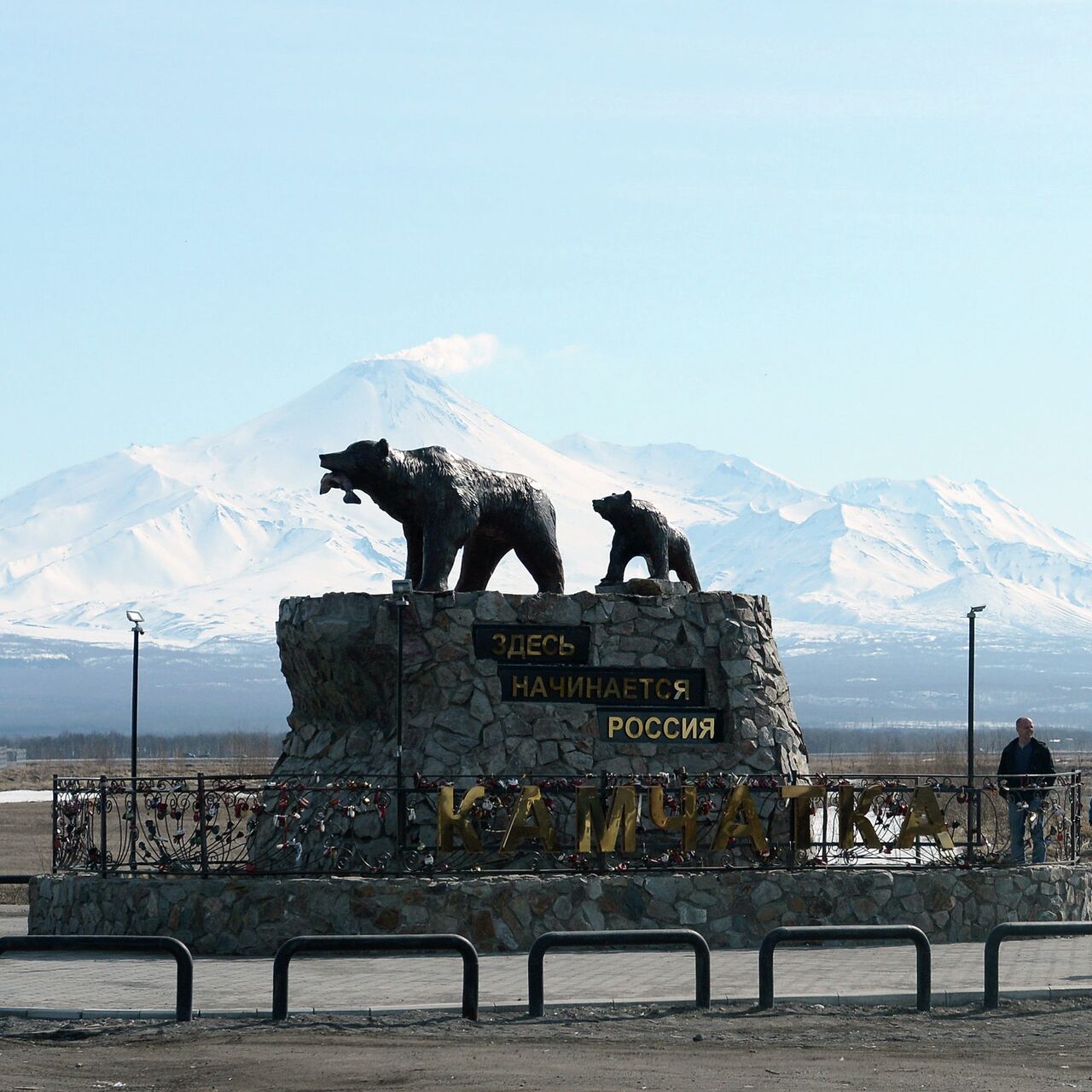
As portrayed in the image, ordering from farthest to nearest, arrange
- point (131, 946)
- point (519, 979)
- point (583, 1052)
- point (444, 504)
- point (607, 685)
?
point (444, 504), point (607, 685), point (519, 979), point (131, 946), point (583, 1052)

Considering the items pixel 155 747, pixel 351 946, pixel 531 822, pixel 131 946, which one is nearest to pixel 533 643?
pixel 531 822

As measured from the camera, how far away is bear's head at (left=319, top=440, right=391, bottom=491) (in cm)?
2089

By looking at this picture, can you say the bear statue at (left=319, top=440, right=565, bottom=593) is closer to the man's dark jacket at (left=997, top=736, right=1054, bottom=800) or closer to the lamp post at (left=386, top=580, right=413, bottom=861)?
the lamp post at (left=386, top=580, right=413, bottom=861)

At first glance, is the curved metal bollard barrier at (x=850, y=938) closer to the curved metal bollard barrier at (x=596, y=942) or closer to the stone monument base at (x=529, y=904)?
the curved metal bollard barrier at (x=596, y=942)

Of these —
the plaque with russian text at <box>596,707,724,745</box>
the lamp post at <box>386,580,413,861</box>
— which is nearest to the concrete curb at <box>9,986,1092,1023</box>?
the lamp post at <box>386,580,413,861</box>

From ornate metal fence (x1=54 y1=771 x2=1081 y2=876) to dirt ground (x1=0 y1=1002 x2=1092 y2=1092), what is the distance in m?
4.57

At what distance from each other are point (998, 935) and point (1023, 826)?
601cm

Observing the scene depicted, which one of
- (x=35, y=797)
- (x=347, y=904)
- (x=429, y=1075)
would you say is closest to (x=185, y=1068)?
(x=429, y=1075)

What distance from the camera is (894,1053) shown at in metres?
12.5

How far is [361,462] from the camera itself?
826 inches

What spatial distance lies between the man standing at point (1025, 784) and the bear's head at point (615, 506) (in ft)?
15.7

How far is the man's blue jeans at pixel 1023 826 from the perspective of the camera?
19.9 metres

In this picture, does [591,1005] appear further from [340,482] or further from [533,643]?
[340,482]

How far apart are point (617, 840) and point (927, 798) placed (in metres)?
3.07
